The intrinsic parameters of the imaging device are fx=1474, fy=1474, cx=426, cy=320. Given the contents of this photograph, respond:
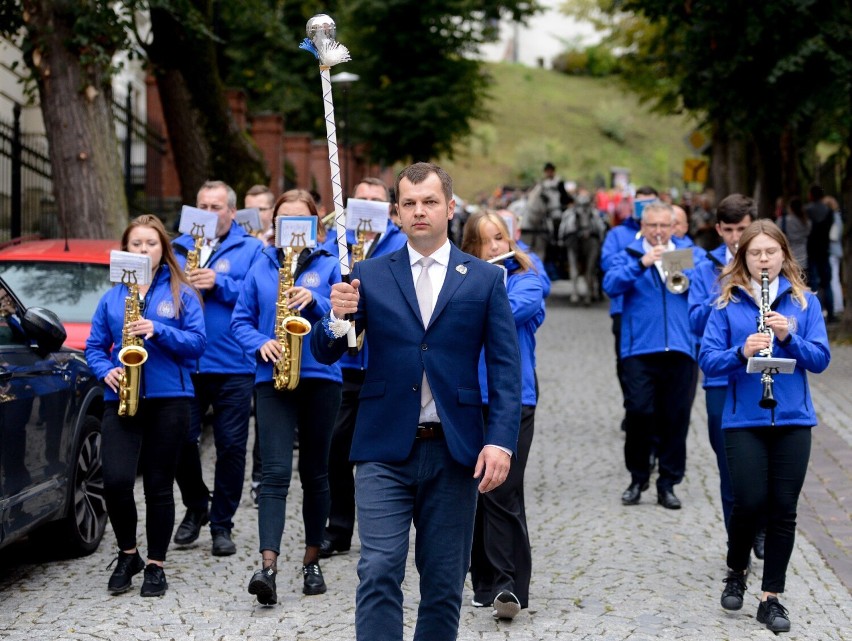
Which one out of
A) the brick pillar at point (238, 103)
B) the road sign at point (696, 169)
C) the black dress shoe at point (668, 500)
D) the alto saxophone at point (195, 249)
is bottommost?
the black dress shoe at point (668, 500)

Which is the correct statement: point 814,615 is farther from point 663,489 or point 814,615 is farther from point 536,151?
point 536,151

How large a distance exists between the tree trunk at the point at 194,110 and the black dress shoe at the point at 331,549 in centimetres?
1226

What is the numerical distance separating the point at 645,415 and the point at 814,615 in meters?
2.87

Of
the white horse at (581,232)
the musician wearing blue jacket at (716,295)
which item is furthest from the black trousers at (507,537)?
the white horse at (581,232)

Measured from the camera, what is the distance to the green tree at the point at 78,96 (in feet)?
45.0

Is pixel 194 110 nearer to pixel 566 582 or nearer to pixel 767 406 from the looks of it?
pixel 566 582

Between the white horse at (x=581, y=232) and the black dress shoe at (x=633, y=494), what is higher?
the white horse at (x=581, y=232)

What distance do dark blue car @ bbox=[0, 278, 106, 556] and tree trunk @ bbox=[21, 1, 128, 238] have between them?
6.14 metres

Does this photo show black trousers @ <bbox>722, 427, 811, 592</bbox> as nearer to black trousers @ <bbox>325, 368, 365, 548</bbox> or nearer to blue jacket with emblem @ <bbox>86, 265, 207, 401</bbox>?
black trousers @ <bbox>325, 368, 365, 548</bbox>

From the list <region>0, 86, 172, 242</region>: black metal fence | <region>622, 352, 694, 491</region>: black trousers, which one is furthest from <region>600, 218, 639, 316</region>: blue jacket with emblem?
<region>0, 86, 172, 242</region>: black metal fence

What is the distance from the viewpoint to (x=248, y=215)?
9.80m

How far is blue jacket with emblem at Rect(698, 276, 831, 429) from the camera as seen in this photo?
660cm

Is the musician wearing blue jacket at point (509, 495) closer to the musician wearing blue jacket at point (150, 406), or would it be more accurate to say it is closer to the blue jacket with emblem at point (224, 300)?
the musician wearing blue jacket at point (150, 406)

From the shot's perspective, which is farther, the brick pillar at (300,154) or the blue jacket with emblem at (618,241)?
the brick pillar at (300,154)
